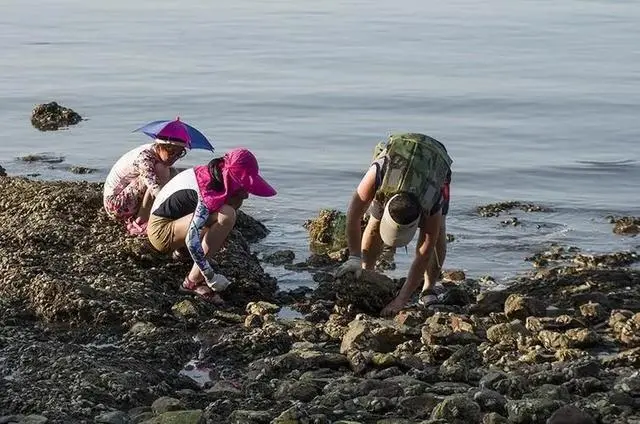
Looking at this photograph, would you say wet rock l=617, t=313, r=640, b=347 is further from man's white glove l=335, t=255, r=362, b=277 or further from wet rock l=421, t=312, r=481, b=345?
man's white glove l=335, t=255, r=362, b=277

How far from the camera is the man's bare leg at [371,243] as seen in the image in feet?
29.8

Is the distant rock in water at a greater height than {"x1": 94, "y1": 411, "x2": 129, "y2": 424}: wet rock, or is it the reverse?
the distant rock in water

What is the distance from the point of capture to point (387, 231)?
322 inches

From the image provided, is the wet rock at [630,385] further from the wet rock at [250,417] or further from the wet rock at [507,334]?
the wet rock at [250,417]

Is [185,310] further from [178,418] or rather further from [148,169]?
[178,418]

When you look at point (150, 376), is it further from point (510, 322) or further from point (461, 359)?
point (510, 322)

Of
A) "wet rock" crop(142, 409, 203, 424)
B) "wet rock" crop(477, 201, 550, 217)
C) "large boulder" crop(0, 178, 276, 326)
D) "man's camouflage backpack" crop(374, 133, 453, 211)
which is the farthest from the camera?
"wet rock" crop(477, 201, 550, 217)

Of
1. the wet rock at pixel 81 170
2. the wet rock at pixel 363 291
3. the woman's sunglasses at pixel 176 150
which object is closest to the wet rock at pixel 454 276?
the wet rock at pixel 363 291

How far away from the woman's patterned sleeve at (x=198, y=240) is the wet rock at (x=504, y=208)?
502cm

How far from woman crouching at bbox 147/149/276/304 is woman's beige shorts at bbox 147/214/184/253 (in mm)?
11

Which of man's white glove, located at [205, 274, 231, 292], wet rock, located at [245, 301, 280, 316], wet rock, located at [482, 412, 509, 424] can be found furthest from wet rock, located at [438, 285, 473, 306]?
wet rock, located at [482, 412, 509, 424]

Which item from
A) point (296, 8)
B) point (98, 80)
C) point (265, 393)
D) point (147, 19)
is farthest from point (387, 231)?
point (296, 8)

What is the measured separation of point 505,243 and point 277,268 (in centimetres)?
252

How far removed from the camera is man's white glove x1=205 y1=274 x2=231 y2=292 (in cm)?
897
